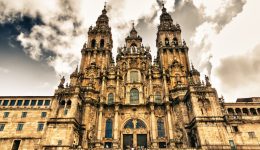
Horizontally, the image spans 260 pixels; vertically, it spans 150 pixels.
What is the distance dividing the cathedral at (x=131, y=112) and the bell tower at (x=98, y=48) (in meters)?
0.34

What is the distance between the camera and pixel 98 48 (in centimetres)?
4903

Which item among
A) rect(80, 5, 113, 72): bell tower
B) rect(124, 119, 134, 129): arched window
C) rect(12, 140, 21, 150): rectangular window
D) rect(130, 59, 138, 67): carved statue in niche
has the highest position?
rect(80, 5, 113, 72): bell tower

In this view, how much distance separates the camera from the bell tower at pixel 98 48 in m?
46.9

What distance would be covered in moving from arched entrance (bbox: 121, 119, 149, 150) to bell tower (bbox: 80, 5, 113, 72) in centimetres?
1504

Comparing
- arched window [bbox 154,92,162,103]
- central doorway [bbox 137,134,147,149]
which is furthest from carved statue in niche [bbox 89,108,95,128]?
arched window [bbox 154,92,162,103]

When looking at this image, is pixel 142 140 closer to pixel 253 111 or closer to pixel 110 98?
pixel 110 98

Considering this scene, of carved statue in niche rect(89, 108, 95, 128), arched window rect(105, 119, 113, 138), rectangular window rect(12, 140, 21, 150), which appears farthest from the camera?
carved statue in niche rect(89, 108, 95, 128)

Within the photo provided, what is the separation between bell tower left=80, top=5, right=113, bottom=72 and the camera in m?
46.9

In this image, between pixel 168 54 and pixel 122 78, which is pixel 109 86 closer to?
pixel 122 78

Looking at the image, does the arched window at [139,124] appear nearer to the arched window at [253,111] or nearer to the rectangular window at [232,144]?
the rectangular window at [232,144]

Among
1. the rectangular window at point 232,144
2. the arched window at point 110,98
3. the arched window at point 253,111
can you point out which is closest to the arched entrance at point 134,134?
the arched window at point 110,98

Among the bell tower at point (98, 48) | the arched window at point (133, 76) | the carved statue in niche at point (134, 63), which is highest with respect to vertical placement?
the bell tower at point (98, 48)

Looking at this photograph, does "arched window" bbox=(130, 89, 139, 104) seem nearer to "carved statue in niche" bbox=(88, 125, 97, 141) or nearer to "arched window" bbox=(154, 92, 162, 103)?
"arched window" bbox=(154, 92, 162, 103)

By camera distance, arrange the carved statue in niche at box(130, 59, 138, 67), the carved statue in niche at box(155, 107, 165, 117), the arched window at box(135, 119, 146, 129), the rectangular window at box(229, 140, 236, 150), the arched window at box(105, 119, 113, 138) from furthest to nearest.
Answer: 1. the carved statue in niche at box(130, 59, 138, 67)
2. the carved statue in niche at box(155, 107, 165, 117)
3. the arched window at box(135, 119, 146, 129)
4. the arched window at box(105, 119, 113, 138)
5. the rectangular window at box(229, 140, 236, 150)
